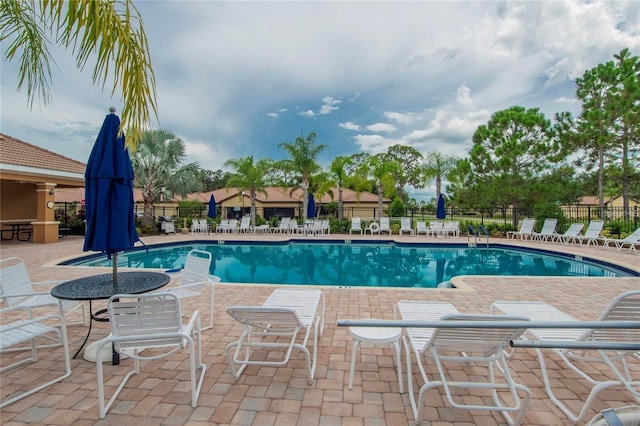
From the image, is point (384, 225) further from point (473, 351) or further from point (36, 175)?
point (36, 175)

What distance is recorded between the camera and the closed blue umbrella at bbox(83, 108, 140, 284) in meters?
2.76

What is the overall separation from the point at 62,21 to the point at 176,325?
98.9 inches

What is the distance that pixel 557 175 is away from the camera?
625 inches

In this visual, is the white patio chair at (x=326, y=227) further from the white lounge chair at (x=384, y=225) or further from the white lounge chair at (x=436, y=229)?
the white lounge chair at (x=436, y=229)

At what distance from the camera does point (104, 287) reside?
9.44ft

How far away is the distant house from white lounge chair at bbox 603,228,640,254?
19.5 metres

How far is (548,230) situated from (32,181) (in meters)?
19.9

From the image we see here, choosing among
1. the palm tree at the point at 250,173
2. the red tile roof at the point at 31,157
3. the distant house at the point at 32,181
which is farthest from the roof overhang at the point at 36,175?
the palm tree at the point at 250,173

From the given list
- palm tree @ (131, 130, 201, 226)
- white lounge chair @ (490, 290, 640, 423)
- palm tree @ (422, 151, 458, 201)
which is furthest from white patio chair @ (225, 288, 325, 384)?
palm tree @ (422, 151, 458, 201)

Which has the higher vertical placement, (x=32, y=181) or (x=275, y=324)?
(x=32, y=181)

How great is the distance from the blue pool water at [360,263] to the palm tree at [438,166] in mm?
11628

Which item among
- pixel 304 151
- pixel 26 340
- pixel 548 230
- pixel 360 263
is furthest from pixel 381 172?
pixel 26 340

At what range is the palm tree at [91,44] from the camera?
7.88ft

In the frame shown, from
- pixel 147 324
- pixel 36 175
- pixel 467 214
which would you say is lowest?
pixel 147 324
